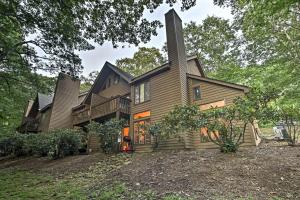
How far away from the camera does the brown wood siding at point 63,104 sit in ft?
61.6

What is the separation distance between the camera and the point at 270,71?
44.7 feet

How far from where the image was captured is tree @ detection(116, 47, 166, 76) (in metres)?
27.1

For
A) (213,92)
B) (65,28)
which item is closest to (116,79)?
(65,28)

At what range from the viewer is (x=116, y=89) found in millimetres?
16781

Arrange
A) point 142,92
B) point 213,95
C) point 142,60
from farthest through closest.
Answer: point 142,60
point 142,92
point 213,95

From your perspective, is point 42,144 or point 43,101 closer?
point 42,144

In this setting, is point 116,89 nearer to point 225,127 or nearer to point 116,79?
point 116,79

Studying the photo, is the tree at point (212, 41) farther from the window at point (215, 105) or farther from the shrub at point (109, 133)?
the shrub at point (109, 133)

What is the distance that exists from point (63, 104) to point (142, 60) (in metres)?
12.4

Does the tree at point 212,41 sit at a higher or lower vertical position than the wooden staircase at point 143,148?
higher

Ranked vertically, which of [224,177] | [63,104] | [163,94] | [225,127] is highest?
[63,104]

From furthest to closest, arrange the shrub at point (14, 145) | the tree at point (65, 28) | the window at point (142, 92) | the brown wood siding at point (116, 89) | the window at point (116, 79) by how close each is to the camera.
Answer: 1. the shrub at point (14, 145)
2. the window at point (116, 79)
3. the brown wood siding at point (116, 89)
4. the window at point (142, 92)
5. the tree at point (65, 28)

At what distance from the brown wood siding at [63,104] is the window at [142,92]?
8010 mm

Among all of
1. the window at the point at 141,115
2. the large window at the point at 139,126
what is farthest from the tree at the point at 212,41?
the large window at the point at 139,126
